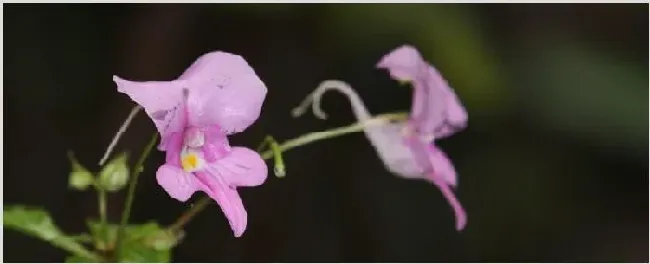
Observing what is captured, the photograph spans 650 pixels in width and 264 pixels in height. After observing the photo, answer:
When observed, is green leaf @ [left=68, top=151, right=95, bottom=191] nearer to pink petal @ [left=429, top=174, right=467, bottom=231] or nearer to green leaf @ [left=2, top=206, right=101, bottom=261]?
green leaf @ [left=2, top=206, right=101, bottom=261]

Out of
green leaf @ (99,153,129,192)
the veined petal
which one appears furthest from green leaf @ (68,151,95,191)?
the veined petal

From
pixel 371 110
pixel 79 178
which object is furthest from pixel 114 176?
pixel 371 110

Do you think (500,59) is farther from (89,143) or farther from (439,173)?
(439,173)

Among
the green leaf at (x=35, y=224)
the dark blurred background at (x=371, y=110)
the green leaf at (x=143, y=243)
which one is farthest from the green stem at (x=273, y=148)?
the dark blurred background at (x=371, y=110)

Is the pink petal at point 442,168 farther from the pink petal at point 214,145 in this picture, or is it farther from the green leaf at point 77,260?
the green leaf at point 77,260

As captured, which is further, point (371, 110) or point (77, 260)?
point (371, 110)

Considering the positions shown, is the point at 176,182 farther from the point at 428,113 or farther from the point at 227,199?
the point at 428,113

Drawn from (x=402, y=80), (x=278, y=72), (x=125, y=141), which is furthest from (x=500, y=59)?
(x=402, y=80)

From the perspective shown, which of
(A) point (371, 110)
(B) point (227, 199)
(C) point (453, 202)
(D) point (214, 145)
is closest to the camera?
(B) point (227, 199)
